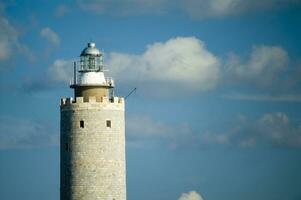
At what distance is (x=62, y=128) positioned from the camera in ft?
248

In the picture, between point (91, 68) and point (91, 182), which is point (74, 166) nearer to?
point (91, 182)

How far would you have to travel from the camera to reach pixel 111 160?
74.5 m

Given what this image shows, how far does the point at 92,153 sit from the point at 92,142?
709 mm

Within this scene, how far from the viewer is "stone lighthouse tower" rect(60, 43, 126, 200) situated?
74062mm

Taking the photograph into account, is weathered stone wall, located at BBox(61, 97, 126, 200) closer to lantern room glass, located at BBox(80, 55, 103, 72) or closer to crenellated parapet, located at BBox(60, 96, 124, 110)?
crenellated parapet, located at BBox(60, 96, 124, 110)

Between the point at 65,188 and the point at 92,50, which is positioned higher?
the point at 92,50

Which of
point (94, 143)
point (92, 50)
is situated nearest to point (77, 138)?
point (94, 143)

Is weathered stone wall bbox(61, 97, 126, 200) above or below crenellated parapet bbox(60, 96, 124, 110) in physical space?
below

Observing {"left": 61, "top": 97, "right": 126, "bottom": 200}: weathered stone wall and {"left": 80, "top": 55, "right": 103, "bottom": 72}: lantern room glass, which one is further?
{"left": 80, "top": 55, "right": 103, "bottom": 72}: lantern room glass

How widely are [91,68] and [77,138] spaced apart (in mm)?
4981

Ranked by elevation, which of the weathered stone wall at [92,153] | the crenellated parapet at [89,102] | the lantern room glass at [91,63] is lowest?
the weathered stone wall at [92,153]

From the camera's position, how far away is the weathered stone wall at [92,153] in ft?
243

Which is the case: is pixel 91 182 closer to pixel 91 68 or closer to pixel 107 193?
pixel 107 193

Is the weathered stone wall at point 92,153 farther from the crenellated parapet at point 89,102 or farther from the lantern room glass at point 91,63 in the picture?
the lantern room glass at point 91,63
